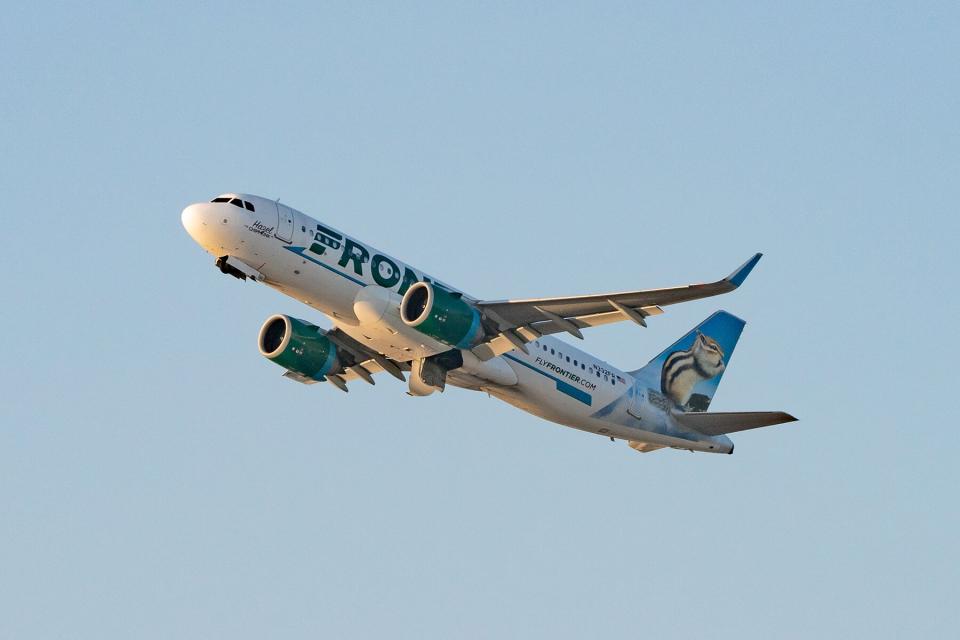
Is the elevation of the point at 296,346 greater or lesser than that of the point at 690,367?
lesser

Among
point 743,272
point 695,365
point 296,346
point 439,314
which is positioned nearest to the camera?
point 743,272

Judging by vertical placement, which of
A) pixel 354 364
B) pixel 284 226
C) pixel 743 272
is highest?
pixel 743 272

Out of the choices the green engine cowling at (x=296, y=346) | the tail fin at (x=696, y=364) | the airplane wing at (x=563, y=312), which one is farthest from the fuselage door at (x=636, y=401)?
the green engine cowling at (x=296, y=346)

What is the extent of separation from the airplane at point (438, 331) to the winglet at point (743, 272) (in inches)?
1.8

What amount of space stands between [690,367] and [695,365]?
1.58 ft

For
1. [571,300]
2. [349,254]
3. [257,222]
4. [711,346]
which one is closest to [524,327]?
[571,300]

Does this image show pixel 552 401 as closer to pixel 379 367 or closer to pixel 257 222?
pixel 379 367

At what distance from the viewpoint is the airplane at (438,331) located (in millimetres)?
46062

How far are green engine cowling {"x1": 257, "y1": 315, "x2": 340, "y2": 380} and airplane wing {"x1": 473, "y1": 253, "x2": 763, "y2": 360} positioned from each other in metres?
6.17

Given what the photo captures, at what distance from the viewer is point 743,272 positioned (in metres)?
42.6

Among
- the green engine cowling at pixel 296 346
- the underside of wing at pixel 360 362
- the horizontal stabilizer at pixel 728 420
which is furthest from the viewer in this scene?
the underside of wing at pixel 360 362

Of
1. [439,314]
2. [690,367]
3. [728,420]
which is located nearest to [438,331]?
[439,314]

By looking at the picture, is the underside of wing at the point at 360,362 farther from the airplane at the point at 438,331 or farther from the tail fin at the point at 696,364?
the tail fin at the point at 696,364

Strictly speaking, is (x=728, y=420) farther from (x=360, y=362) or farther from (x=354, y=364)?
(x=354, y=364)
